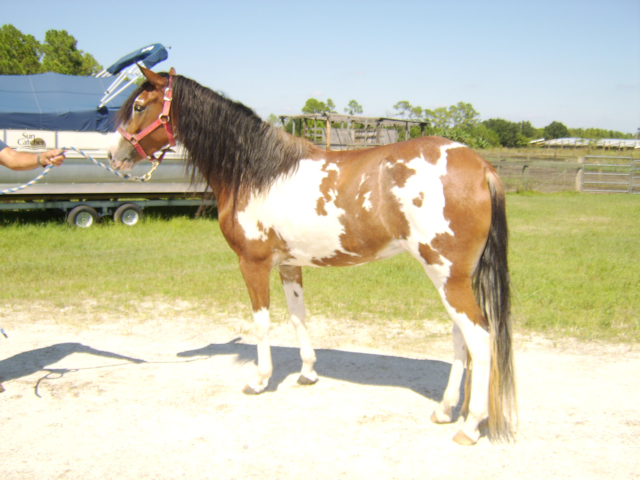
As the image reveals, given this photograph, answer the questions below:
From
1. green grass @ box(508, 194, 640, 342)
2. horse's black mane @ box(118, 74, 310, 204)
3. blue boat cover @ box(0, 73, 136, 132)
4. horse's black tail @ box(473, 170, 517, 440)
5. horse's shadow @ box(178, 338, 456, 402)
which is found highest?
blue boat cover @ box(0, 73, 136, 132)

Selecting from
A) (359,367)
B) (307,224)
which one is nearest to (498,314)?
(307,224)

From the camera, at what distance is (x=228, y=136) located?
336cm

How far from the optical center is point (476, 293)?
3.00 m

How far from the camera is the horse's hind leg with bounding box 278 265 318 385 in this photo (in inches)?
143

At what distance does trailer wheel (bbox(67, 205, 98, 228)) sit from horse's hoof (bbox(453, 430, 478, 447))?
9893 mm

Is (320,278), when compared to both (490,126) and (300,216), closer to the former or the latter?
(300,216)

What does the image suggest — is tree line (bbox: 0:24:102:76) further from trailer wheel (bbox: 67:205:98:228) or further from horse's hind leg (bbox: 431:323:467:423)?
horse's hind leg (bbox: 431:323:467:423)

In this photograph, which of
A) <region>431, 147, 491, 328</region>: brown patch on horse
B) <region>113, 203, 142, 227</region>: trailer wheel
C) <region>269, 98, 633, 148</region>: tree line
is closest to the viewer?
<region>431, 147, 491, 328</region>: brown patch on horse

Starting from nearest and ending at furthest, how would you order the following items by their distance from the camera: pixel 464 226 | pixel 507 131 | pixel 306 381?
pixel 464 226, pixel 306 381, pixel 507 131

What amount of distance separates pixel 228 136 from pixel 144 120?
1.91ft

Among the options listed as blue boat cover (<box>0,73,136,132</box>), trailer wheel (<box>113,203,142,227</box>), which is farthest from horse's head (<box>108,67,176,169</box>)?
trailer wheel (<box>113,203,142,227</box>)

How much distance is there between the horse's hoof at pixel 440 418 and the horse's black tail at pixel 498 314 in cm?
27

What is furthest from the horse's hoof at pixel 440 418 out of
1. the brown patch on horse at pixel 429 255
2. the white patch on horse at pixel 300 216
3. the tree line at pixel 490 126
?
the tree line at pixel 490 126

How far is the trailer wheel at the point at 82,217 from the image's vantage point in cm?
1046
